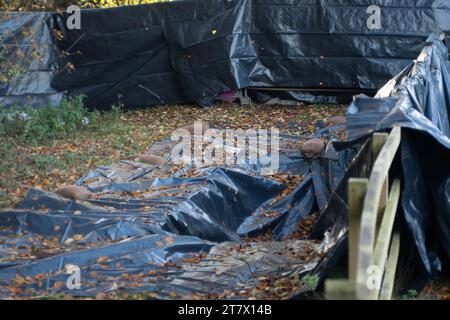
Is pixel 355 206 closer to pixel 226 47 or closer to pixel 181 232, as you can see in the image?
pixel 181 232

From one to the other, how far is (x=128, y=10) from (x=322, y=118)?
3.81 meters

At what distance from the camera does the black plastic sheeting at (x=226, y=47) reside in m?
13.1

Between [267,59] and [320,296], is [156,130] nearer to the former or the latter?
[267,59]

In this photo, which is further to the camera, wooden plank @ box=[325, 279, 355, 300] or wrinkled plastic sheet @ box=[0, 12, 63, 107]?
wrinkled plastic sheet @ box=[0, 12, 63, 107]

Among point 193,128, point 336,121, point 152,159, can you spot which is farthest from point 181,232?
point 336,121

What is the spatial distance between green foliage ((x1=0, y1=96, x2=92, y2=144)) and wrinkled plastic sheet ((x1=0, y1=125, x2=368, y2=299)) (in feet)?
6.63

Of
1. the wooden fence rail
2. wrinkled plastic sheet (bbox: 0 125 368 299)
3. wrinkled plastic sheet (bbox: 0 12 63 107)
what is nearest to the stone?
wrinkled plastic sheet (bbox: 0 125 368 299)

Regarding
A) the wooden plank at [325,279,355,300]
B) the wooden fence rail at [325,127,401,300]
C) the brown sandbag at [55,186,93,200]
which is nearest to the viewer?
the wooden plank at [325,279,355,300]

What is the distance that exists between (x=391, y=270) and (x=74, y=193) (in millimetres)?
4096

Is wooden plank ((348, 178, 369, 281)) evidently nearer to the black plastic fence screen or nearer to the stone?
the black plastic fence screen

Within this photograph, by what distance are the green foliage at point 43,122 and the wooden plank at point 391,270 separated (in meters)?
6.87

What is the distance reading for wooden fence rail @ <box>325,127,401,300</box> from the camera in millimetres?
3656

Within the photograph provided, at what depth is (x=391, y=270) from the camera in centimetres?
512
